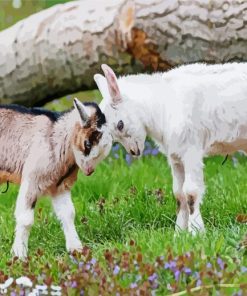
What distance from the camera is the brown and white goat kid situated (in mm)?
6496

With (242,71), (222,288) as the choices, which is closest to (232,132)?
(242,71)

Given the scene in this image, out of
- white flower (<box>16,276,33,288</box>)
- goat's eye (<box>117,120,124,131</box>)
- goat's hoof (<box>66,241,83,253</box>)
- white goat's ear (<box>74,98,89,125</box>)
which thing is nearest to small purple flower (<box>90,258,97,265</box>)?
white flower (<box>16,276,33,288</box>)

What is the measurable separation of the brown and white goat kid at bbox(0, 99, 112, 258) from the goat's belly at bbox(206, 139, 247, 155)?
0.69 m

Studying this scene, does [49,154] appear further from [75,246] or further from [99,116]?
[75,246]

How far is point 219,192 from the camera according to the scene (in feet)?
25.6

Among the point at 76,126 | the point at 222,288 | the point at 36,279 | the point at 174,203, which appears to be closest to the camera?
the point at 222,288

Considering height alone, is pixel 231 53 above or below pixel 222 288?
below

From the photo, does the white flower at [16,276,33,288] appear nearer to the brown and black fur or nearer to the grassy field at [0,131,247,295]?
→ the grassy field at [0,131,247,295]

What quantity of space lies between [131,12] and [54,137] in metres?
2.65

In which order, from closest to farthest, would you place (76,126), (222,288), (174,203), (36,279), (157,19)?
1. (222,288)
2. (36,279)
3. (76,126)
4. (174,203)
5. (157,19)

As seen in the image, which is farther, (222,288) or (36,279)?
(36,279)

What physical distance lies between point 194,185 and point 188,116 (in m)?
0.46

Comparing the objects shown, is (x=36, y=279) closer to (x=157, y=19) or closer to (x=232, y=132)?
(x=232, y=132)

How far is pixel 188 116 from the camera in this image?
654cm
